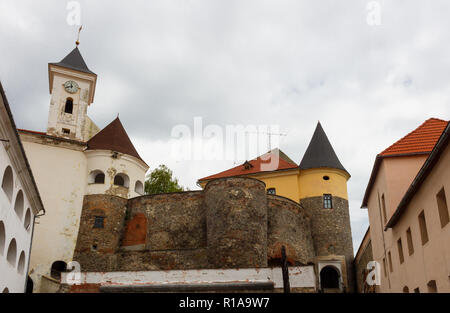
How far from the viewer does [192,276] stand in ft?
68.3

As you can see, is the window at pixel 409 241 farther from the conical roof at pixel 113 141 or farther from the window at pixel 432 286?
the conical roof at pixel 113 141

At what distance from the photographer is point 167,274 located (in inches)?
823

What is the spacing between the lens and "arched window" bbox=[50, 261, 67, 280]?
24.4 meters

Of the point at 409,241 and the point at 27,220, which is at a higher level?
the point at 27,220

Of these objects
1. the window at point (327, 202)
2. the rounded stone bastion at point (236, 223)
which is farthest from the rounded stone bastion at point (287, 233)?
the window at point (327, 202)

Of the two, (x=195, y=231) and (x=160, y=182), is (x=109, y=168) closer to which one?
(x=195, y=231)

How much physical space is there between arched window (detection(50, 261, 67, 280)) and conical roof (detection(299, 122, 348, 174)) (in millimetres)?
17018

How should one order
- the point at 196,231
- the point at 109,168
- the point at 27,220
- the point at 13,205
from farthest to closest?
the point at 109,168 → the point at 196,231 → the point at 27,220 → the point at 13,205

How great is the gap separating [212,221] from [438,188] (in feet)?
47.5

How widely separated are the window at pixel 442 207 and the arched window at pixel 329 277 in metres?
19.3

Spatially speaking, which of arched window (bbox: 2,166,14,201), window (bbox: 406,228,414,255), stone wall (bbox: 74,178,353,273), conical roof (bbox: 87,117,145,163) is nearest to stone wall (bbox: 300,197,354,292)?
stone wall (bbox: 74,178,353,273)

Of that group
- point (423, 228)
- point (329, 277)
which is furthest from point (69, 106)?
point (423, 228)

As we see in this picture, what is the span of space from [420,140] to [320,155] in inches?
612

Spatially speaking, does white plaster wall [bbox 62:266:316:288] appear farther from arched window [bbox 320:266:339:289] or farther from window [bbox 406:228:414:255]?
arched window [bbox 320:266:339:289]
